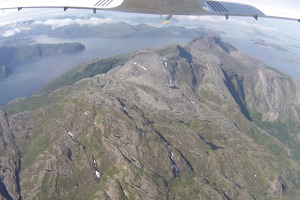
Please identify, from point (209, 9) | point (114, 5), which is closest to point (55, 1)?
point (114, 5)

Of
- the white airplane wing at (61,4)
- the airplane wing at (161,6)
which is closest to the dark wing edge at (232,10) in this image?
the airplane wing at (161,6)

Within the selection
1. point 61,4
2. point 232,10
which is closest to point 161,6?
point 232,10

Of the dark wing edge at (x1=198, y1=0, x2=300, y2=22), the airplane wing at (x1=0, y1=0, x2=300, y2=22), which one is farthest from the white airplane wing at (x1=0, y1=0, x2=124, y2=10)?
the dark wing edge at (x1=198, y1=0, x2=300, y2=22)

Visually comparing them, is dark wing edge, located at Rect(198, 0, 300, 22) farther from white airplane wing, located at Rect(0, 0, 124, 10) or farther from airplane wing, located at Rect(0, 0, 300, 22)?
white airplane wing, located at Rect(0, 0, 124, 10)

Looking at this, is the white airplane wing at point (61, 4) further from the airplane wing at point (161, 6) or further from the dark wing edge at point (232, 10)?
the dark wing edge at point (232, 10)

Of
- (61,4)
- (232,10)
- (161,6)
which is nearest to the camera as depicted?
(161,6)

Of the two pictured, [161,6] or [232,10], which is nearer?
[161,6]

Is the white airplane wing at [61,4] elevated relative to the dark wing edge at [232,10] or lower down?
elevated

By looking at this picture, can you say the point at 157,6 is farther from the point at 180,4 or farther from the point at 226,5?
the point at 226,5

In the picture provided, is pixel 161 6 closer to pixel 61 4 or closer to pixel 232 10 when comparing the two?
pixel 232 10
